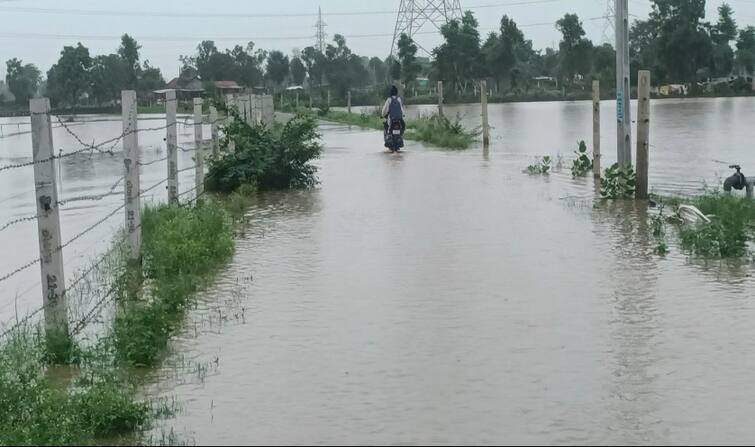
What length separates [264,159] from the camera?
62.3ft

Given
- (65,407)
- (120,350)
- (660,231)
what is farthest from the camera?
(660,231)

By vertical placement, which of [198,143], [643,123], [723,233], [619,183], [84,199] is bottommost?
[723,233]

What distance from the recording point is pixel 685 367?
728 centimetres

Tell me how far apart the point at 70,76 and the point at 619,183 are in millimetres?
73264

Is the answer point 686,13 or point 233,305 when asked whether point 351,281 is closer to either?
point 233,305

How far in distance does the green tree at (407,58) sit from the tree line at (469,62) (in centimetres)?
8

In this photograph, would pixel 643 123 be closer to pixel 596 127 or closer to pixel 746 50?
pixel 596 127

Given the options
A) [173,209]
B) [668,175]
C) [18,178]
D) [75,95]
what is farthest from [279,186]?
[75,95]

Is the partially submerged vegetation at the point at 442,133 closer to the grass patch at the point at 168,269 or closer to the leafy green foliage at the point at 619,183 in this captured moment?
the leafy green foliage at the point at 619,183

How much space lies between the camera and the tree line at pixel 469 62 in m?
89.0

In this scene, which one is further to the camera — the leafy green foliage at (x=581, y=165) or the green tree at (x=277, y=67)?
the green tree at (x=277, y=67)

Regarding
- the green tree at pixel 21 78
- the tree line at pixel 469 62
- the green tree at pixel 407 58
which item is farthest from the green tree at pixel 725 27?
the green tree at pixel 21 78

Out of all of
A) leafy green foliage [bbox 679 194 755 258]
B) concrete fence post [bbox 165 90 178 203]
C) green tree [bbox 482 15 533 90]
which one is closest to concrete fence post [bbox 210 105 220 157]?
concrete fence post [bbox 165 90 178 203]

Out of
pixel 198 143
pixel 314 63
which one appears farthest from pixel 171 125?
pixel 314 63
